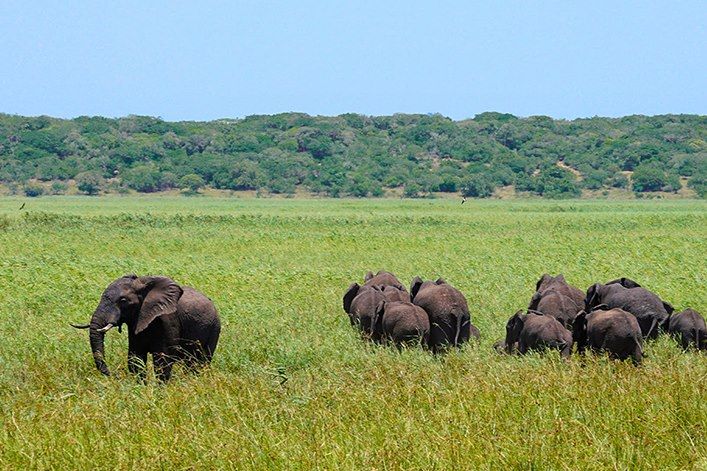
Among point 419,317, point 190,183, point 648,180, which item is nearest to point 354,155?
point 190,183

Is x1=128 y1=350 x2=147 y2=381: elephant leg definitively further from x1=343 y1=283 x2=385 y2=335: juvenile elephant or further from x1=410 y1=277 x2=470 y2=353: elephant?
x1=410 y1=277 x2=470 y2=353: elephant

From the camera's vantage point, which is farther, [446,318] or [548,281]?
[548,281]

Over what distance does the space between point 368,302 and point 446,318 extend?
1.56 metres

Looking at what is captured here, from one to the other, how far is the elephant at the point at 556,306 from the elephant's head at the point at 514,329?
A: 3.22 ft

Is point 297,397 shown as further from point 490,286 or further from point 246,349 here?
point 490,286

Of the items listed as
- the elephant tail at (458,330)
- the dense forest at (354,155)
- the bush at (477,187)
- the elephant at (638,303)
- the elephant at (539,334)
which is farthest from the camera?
the dense forest at (354,155)

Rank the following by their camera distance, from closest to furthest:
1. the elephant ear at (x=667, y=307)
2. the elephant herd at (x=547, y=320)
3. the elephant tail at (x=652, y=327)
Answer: the elephant herd at (x=547, y=320)
the elephant tail at (x=652, y=327)
the elephant ear at (x=667, y=307)

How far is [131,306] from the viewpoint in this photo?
36.8 feet

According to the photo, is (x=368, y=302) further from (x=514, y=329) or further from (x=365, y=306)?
(x=514, y=329)

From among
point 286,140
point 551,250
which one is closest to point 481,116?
point 286,140

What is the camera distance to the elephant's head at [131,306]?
11.0 metres

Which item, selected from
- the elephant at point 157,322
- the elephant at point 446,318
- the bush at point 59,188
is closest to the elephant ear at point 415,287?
the elephant at point 446,318

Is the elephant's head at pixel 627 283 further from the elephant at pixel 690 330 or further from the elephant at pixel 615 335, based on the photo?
the elephant at pixel 615 335

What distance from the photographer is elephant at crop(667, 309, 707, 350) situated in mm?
13273
